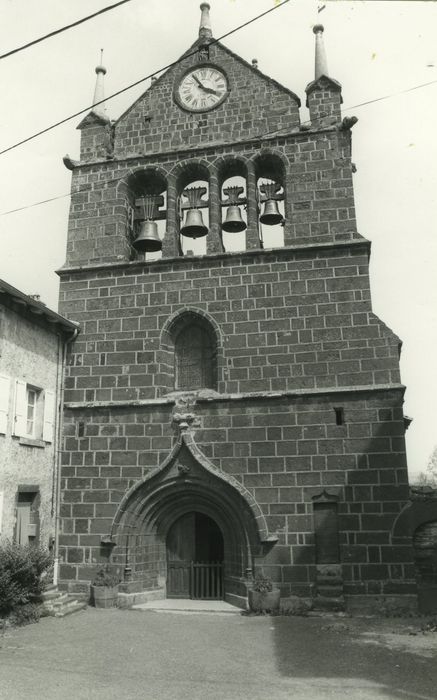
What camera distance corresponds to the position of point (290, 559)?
472 inches

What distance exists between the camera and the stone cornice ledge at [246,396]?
12.4 metres

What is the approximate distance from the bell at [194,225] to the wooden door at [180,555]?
6413 mm

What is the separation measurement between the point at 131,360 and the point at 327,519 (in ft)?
17.4

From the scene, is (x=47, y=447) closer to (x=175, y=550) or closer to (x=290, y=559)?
(x=175, y=550)

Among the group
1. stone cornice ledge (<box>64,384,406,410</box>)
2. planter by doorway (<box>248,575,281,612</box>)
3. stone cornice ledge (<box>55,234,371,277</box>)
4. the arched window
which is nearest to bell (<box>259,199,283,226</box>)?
stone cornice ledge (<box>55,234,371,277</box>)

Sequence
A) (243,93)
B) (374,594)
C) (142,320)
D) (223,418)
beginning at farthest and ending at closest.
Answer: (243,93) → (142,320) → (223,418) → (374,594)

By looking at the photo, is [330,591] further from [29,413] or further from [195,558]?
[29,413]

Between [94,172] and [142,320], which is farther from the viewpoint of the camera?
[94,172]

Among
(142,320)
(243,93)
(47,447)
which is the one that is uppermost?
(243,93)

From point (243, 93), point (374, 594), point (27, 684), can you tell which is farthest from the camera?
point (243, 93)

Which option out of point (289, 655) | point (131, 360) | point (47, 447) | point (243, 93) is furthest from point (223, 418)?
point (243, 93)

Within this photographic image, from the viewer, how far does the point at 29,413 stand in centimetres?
1291

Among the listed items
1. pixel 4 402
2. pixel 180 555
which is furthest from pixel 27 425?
pixel 180 555

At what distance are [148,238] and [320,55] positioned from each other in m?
6.21
